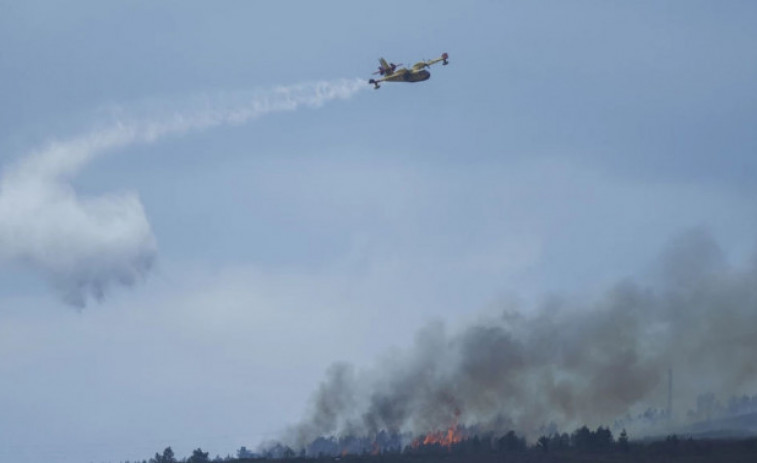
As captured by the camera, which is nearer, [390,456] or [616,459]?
[616,459]

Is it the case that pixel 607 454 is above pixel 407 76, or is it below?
below

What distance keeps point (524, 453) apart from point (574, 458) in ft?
32.9

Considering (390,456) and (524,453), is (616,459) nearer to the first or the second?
(524,453)

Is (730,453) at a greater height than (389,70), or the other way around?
(389,70)

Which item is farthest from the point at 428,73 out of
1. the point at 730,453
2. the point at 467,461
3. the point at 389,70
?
the point at 730,453

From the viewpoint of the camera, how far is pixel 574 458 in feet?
Answer: 612

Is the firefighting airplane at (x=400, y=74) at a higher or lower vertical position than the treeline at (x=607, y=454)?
higher

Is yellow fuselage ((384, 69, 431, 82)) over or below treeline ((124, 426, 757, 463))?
over

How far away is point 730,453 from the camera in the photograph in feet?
602

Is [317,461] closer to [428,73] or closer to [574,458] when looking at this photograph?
[574,458]

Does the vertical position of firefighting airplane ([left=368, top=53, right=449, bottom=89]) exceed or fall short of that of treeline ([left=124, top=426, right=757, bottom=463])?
it exceeds it

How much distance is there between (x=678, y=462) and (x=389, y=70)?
68.0m

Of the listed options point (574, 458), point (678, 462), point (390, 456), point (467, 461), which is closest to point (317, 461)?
point (390, 456)

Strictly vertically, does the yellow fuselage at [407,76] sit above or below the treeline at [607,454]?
above
